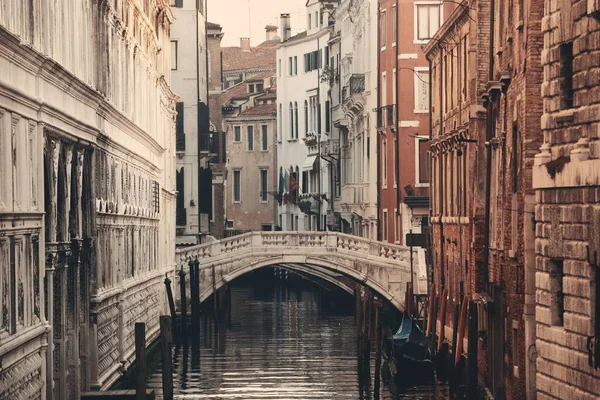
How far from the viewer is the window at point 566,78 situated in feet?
54.7

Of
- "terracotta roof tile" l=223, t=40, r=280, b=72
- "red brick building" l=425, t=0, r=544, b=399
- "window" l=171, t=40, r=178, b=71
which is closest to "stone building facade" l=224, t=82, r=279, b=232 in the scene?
"terracotta roof tile" l=223, t=40, r=280, b=72

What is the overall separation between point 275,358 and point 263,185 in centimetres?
4634

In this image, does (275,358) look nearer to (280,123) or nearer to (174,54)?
(174,54)

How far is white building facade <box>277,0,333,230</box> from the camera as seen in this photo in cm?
6600

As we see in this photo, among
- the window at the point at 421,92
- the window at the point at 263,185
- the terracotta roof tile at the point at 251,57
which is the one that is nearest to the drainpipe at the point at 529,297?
the window at the point at 421,92

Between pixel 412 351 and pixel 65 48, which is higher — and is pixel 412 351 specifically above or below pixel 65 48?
below

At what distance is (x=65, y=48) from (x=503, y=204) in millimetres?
6461

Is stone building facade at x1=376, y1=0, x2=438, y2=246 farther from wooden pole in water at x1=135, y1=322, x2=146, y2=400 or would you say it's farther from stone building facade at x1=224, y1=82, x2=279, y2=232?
stone building facade at x1=224, y1=82, x2=279, y2=232

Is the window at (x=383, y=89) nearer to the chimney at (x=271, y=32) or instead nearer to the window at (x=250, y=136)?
the window at (x=250, y=136)

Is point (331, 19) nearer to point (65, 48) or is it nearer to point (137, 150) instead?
point (137, 150)

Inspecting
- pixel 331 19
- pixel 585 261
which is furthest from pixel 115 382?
pixel 331 19

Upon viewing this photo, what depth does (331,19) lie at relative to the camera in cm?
6638

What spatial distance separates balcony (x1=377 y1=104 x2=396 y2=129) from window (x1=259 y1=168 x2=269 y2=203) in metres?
36.1

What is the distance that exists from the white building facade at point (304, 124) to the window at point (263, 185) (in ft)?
10.4
